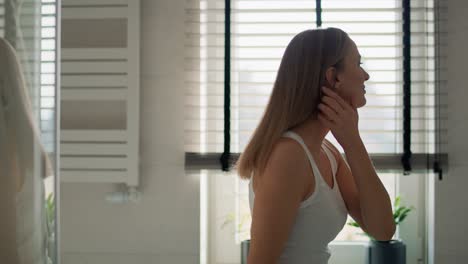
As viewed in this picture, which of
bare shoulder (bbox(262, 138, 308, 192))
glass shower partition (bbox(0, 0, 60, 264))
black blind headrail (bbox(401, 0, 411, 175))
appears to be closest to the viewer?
glass shower partition (bbox(0, 0, 60, 264))

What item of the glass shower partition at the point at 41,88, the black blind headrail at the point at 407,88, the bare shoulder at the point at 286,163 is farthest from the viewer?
the black blind headrail at the point at 407,88

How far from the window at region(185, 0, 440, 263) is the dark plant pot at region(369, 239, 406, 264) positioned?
0.88 feet

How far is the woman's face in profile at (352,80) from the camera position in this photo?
102cm

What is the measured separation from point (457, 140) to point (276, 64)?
0.71 metres

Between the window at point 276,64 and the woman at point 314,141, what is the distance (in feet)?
2.91

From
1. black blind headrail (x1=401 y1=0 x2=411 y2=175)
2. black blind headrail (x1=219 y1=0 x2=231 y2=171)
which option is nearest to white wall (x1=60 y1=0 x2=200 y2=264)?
black blind headrail (x1=219 y1=0 x2=231 y2=171)

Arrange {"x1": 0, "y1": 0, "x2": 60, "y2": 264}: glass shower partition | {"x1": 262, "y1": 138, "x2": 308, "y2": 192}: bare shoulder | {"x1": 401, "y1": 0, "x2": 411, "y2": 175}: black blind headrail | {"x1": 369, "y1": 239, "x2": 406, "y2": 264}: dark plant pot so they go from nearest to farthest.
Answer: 1. {"x1": 0, "y1": 0, "x2": 60, "y2": 264}: glass shower partition
2. {"x1": 262, "y1": 138, "x2": 308, "y2": 192}: bare shoulder
3. {"x1": 369, "y1": 239, "x2": 406, "y2": 264}: dark plant pot
4. {"x1": 401, "y1": 0, "x2": 411, "y2": 175}: black blind headrail

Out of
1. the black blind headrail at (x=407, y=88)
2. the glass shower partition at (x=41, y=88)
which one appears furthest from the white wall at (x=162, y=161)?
the glass shower partition at (x=41, y=88)

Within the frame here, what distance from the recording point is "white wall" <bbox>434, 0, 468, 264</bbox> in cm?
184

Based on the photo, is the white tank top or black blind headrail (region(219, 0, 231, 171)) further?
black blind headrail (region(219, 0, 231, 171))

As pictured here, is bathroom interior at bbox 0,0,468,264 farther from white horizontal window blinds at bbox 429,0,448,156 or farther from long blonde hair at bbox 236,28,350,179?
long blonde hair at bbox 236,28,350,179

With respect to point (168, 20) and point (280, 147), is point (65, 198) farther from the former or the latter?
point (280, 147)

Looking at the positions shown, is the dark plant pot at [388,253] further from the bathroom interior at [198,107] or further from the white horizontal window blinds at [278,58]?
the white horizontal window blinds at [278,58]

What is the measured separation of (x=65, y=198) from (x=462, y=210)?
4.84 feet
